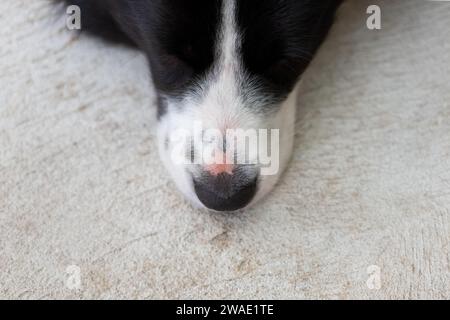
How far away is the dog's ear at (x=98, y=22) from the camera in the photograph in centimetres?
132

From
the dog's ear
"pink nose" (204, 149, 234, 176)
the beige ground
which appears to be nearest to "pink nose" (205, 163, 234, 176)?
"pink nose" (204, 149, 234, 176)

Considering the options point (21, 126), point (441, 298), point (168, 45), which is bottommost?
point (441, 298)

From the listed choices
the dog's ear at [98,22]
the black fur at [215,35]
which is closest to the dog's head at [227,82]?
the black fur at [215,35]

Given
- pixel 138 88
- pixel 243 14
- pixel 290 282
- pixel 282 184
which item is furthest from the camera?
pixel 138 88

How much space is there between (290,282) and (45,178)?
51cm

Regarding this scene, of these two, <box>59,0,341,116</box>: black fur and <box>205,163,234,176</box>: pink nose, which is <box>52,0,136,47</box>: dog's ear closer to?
<box>59,0,341,116</box>: black fur

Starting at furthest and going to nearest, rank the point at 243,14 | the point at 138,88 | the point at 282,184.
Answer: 1. the point at 138,88
2. the point at 282,184
3. the point at 243,14

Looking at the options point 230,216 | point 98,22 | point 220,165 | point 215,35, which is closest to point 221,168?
point 220,165

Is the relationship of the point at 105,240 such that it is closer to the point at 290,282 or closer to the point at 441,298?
the point at 290,282

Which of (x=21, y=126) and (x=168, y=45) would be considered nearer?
(x=168, y=45)

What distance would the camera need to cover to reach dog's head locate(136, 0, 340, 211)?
1040mm

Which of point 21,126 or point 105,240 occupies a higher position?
point 21,126
